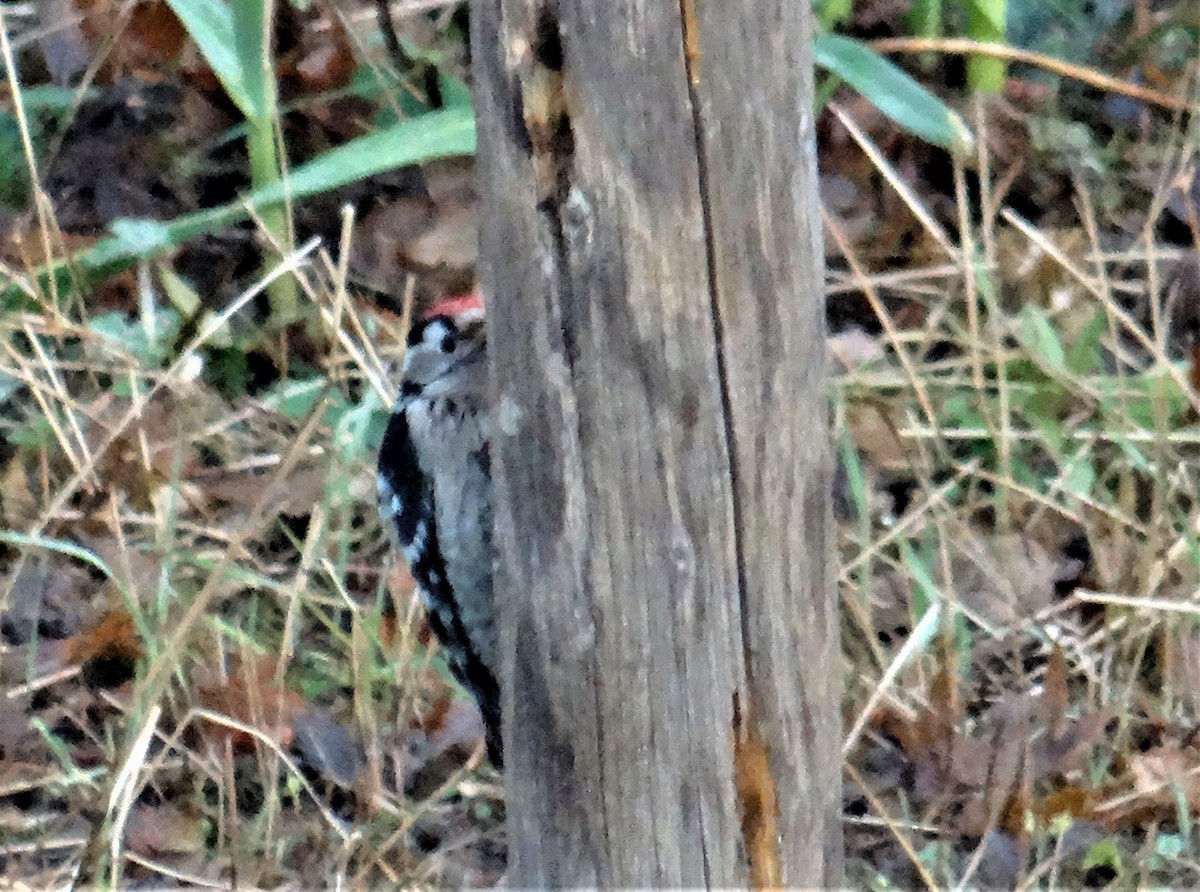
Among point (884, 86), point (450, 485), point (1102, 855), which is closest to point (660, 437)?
point (450, 485)

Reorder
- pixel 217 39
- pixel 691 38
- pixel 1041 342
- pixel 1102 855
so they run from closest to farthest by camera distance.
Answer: pixel 691 38, pixel 1102 855, pixel 217 39, pixel 1041 342

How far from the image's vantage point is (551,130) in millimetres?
1017

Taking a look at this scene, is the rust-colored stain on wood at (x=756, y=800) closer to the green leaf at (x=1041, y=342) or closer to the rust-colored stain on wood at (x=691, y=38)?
the rust-colored stain on wood at (x=691, y=38)

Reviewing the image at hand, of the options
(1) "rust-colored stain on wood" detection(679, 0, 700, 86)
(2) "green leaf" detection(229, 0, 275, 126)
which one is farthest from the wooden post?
(2) "green leaf" detection(229, 0, 275, 126)

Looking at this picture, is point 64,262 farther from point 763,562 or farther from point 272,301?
point 763,562

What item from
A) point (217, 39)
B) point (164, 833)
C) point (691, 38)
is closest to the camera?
point (691, 38)

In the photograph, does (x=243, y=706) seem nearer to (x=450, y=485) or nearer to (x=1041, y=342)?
(x=450, y=485)

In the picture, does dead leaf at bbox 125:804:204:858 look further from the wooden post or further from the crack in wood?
the crack in wood

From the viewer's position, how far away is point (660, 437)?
1.07 metres

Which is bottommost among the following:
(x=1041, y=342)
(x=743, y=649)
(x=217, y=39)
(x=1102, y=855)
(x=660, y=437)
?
(x=1102, y=855)

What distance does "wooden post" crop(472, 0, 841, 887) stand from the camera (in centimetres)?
100

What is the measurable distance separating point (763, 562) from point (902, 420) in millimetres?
1927

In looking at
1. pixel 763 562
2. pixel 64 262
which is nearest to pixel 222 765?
pixel 64 262

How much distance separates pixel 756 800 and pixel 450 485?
655mm
